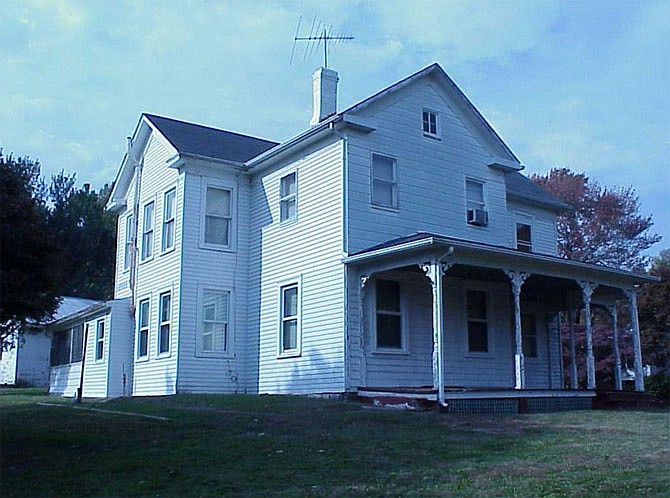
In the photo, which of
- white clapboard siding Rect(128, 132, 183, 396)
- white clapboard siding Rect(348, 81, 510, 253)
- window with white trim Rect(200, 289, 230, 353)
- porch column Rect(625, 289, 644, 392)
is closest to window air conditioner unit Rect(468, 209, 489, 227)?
white clapboard siding Rect(348, 81, 510, 253)

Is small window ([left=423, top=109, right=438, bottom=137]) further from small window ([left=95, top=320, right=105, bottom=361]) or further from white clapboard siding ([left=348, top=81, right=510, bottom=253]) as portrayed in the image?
small window ([left=95, top=320, right=105, bottom=361])

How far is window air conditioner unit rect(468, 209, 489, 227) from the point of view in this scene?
20594 mm

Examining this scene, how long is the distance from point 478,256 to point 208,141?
9469 millimetres

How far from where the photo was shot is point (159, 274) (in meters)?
21.8

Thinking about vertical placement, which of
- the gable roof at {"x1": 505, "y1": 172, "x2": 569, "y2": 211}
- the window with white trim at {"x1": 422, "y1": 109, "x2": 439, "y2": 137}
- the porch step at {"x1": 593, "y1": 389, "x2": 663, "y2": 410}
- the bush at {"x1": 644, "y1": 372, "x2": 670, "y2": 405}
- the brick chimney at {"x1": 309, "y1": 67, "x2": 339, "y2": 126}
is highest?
the brick chimney at {"x1": 309, "y1": 67, "x2": 339, "y2": 126}

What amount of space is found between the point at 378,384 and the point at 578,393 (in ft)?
14.8

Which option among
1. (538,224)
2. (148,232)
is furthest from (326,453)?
(538,224)

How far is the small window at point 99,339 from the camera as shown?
24969mm

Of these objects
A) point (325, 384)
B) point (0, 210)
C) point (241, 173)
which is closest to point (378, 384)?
point (325, 384)

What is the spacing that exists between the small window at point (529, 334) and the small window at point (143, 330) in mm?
10336

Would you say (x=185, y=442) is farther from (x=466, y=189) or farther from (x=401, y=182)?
(x=466, y=189)

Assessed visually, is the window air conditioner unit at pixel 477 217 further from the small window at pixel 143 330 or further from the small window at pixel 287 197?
the small window at pixel 143 330

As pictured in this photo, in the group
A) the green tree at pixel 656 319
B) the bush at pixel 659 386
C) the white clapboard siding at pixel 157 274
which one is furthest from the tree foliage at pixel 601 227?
the white clapboard siding at pixel 157 274

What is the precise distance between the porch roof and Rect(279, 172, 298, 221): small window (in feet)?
9.88
